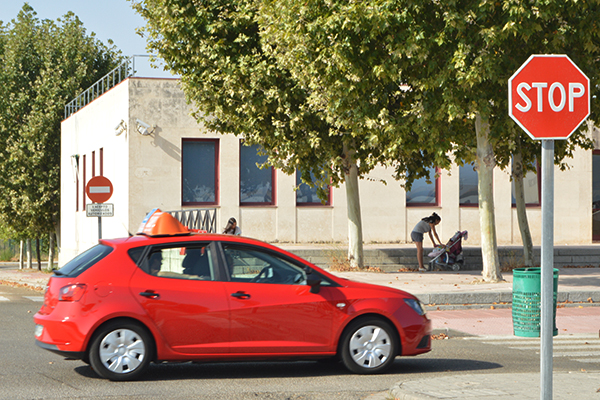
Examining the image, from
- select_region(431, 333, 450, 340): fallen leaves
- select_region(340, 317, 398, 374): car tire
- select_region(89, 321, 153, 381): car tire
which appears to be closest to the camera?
select_region(89, 321, 153, 381): car tire

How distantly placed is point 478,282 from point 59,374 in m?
11.0

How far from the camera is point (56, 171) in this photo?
39.1m

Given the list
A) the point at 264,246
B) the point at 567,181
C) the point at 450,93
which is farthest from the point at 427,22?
the point at 567,181

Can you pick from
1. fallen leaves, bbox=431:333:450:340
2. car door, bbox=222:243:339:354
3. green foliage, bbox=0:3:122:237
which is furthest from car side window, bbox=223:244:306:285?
green foliage, bbox=0:3:122:237

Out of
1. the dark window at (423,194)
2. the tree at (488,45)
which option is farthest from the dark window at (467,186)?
the tree at (488,45)

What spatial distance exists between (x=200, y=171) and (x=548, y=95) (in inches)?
855

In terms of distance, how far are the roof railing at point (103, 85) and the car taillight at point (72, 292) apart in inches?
743

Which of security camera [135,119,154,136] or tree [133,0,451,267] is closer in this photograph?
tree [133,0,451,267]

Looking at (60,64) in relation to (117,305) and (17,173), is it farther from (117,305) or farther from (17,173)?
(117,305)

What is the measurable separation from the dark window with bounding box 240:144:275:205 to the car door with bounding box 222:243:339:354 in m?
18.8

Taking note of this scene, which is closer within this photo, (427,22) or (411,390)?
(411,390)

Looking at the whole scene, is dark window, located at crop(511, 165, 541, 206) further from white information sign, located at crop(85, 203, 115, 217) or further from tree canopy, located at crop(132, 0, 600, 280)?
white information sign, located at crop(85, 203, 115, 217)

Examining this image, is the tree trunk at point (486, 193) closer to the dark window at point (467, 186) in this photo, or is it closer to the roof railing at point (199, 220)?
the roof railing at point (199, 220)

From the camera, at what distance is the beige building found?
1012 inches
